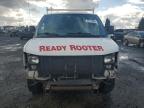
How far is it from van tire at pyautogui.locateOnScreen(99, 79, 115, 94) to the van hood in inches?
29.0

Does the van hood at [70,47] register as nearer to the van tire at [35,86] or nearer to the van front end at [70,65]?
the van front end at [70,65]

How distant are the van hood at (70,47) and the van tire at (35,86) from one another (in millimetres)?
784

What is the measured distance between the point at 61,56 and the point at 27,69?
0.87m

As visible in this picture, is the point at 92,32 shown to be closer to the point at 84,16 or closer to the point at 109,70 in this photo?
the point at 84,16

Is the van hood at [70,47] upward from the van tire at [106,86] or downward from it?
upward

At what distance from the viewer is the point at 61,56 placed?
7.29 meters

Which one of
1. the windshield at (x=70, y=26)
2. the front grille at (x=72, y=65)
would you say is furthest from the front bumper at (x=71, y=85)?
the windshield at (x=70, y=26)

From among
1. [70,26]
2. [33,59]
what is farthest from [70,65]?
[70,26]

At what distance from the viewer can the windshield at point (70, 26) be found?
8.48 metres

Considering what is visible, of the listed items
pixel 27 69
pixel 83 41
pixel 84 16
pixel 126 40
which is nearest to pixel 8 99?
pixel 27 69

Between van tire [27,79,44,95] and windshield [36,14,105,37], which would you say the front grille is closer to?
van tire [27,79,44,95]

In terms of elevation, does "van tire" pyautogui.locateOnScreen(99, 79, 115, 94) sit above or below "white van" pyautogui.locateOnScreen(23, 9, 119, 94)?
below

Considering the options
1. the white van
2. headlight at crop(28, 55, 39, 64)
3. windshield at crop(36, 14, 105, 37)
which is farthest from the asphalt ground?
windshield at crop(36, 14, 105, 37)

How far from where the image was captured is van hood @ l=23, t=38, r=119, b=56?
287 inches
